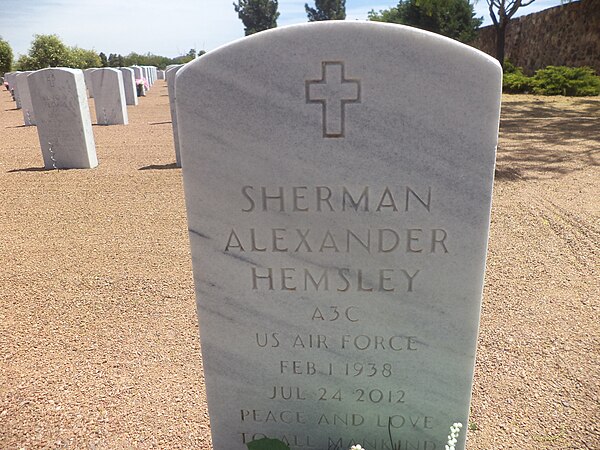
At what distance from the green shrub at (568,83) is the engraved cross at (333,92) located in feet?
57.8

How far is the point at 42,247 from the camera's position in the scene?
15.8 ft

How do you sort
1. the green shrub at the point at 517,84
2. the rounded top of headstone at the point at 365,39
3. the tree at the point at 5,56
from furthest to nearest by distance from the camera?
the tree at the point at 5,56, the green shrub at the point at 517,84, the rounded top of headstone at the point at 365,39

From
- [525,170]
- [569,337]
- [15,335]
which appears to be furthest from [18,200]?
[525,170]

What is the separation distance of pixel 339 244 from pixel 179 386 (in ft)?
5.19

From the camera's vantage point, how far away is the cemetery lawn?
2389mm

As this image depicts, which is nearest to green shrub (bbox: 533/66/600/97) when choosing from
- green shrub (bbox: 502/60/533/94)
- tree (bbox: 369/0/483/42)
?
green shrub (bbox: 502/60/533/94)

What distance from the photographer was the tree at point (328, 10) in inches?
2465

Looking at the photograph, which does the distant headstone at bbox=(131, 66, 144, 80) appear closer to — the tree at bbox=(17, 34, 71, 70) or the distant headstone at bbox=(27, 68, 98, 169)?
the tree at bbox=(17, 34, 71, 70)

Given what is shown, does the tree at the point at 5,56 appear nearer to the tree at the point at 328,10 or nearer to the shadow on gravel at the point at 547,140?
the shadow on gravel at the point at 547,140

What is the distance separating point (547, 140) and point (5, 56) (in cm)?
3516

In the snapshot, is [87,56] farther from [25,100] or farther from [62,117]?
[62,117]

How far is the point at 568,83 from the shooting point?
16.0 metres

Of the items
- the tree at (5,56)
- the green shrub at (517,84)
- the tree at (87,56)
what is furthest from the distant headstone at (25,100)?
the tree at (87,56)

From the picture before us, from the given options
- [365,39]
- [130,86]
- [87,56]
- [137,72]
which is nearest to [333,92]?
[365,39]
